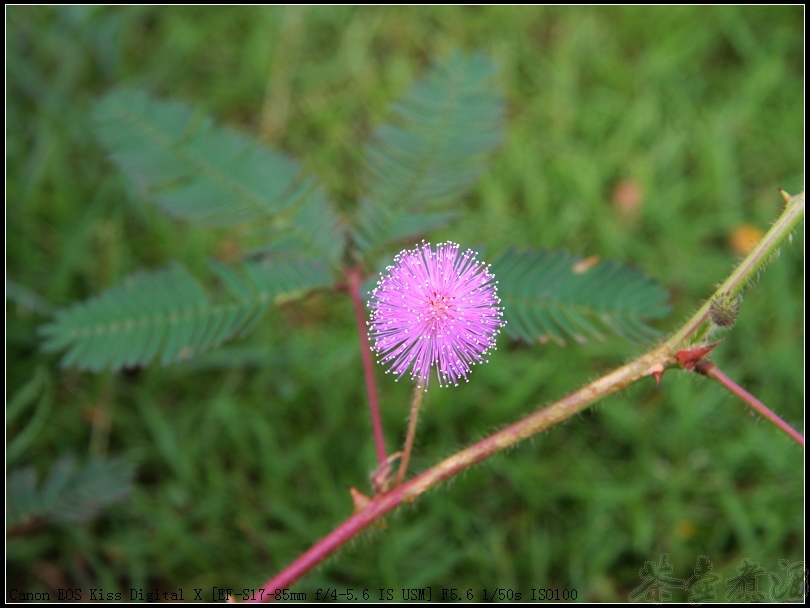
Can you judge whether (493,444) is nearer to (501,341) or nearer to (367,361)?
(367,361)

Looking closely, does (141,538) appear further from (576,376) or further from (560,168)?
(560,168)

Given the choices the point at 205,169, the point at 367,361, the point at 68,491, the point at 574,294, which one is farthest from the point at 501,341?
the point at 68,491

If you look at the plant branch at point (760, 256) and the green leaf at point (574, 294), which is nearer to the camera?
the plant branch at point (760, 256)

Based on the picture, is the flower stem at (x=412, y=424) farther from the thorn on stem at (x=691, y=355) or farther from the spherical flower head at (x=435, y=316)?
the thorn on stem at (x=691, y=355)

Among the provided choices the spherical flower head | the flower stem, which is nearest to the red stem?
the flower stem

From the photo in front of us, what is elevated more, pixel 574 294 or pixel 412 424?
pixel 574 294

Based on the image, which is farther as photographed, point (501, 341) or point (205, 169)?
point (501, 341)

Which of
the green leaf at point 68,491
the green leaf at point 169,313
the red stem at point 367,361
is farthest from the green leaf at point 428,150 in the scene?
the green leaf at point 68,491

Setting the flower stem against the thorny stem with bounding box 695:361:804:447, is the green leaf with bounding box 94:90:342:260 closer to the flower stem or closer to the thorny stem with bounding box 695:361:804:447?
the flower stem
